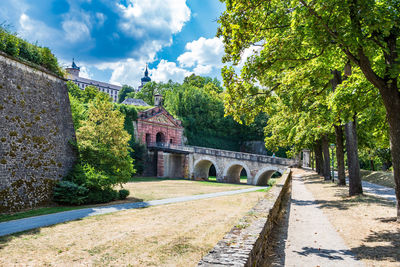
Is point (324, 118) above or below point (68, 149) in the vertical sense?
above

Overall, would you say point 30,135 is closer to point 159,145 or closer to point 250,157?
point 250,157

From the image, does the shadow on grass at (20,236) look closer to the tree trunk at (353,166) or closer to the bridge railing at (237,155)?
the tree trunk at (353,166)

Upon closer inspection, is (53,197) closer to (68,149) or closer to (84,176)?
(84,176)

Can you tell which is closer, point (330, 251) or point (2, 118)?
point (330, 251)

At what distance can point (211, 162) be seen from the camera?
39250 mm

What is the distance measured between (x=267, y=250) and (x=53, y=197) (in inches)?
422

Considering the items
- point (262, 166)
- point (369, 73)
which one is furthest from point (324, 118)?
point (262, 166)

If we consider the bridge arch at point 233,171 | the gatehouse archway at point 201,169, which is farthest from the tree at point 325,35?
the gatehouse archway at point 201,169

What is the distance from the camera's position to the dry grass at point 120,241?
549 cm

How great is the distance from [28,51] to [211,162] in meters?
29.1

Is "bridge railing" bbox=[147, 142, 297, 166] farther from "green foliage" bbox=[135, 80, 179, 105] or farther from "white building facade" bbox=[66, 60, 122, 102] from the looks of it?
"white building facade" bbox=[66, 60, 122, 102]

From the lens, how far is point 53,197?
12.6 meters

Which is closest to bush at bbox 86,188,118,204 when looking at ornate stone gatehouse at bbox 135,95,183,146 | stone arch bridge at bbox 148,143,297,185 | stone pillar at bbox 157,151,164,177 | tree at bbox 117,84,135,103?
stone arch bridge at bbox 148,143,297,185

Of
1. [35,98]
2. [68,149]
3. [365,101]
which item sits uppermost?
[35,98]
